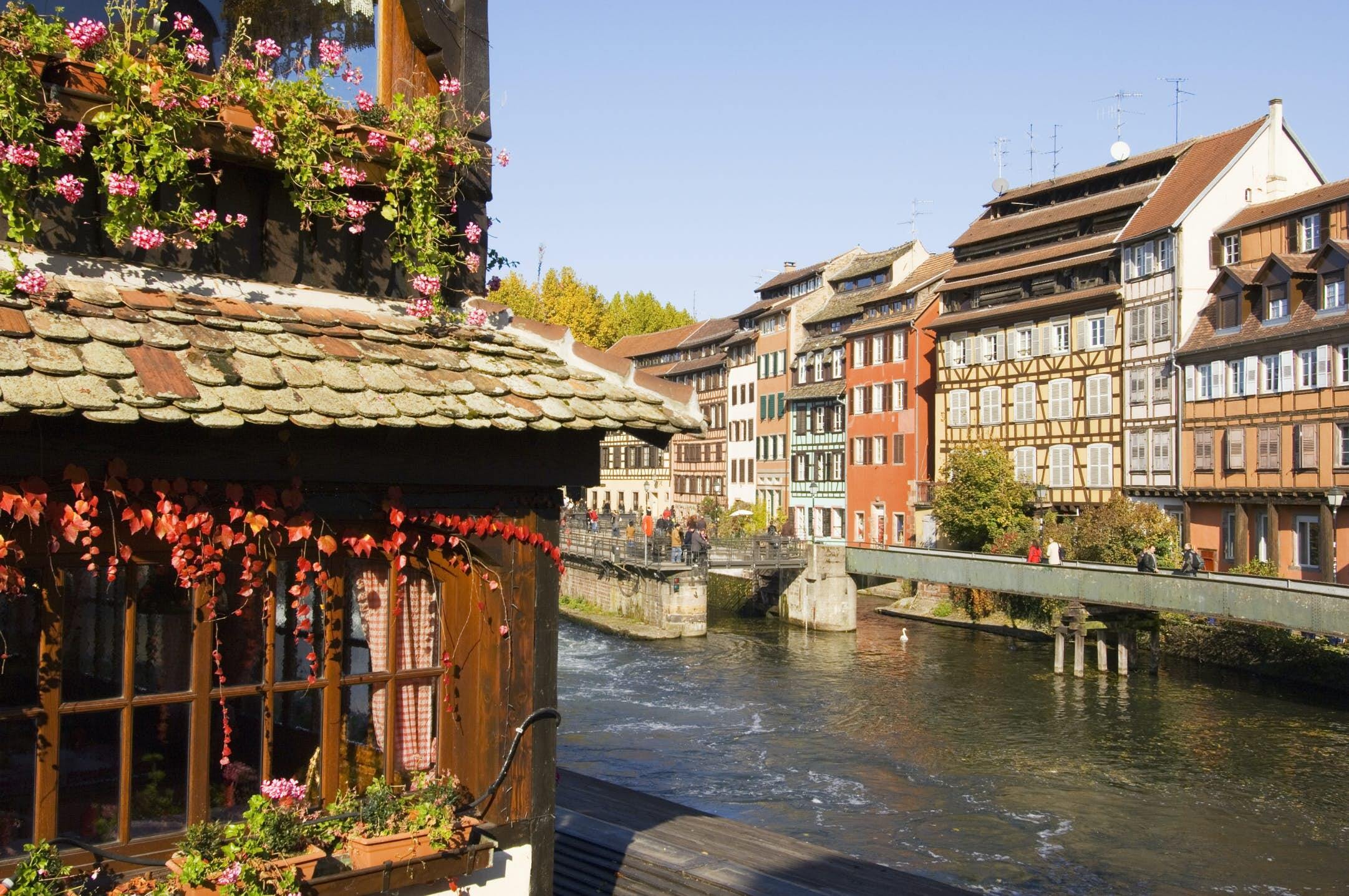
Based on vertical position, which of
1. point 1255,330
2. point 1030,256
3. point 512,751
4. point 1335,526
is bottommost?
point 512,751

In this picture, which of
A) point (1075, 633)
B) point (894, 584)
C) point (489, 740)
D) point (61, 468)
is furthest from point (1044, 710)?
point (61, 468)

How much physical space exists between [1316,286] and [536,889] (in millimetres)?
33761

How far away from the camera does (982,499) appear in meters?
43.6

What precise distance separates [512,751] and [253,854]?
1.37 meters

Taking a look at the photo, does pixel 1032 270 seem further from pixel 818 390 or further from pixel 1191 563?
pixel 1191 563

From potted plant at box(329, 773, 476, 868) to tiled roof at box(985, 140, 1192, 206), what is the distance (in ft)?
141

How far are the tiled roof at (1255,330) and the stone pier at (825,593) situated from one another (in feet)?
39.8

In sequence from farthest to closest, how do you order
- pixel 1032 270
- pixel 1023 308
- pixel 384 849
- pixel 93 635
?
1. pixel 1032 270
2. pixel 1023 308
3. pixel 384 849
4. pixel 93 635

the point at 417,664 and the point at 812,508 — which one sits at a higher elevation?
the point at 812,508

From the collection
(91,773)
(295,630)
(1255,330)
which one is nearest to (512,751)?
(295,630)

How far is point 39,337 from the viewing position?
477 centimetres

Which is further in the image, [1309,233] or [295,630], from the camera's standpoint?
[1309,233]

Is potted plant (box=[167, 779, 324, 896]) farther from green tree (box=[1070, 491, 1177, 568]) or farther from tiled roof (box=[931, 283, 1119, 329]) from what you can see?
tiled roof (box=[931, 283, 1119, 329])

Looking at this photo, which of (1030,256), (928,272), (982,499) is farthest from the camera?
(928,272)
